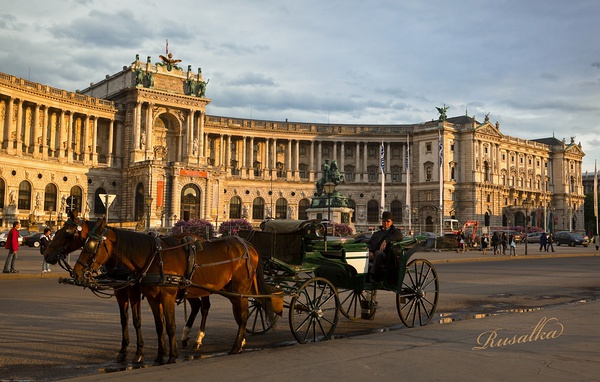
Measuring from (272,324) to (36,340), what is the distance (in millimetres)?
4186

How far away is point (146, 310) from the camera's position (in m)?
14.5

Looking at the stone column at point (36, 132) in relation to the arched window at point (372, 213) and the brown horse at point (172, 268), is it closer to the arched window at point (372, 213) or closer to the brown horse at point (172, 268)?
the arched window at point (372, 213)

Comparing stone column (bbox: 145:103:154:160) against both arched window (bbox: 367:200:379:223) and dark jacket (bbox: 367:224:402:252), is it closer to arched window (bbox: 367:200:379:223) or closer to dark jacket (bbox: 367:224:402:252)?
arched window (bbox: 367:200:379:223)

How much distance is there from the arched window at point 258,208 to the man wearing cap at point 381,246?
77568mm

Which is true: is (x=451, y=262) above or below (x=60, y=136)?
below

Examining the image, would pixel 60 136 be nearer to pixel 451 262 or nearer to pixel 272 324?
pixel 451 262

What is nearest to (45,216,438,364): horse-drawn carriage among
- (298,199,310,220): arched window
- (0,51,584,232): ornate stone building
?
(0,51,584,232): ornate stone building

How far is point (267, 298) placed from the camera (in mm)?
10078

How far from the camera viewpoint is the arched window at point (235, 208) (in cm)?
8719

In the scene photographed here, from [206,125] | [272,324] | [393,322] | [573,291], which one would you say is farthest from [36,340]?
[206,125]

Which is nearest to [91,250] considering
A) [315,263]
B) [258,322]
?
[315,263]

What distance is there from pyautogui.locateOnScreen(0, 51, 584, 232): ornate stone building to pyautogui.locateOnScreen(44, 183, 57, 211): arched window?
14 centimetres

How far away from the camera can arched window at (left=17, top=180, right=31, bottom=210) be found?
2566 inches

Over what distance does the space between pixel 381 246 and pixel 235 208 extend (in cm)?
7672
